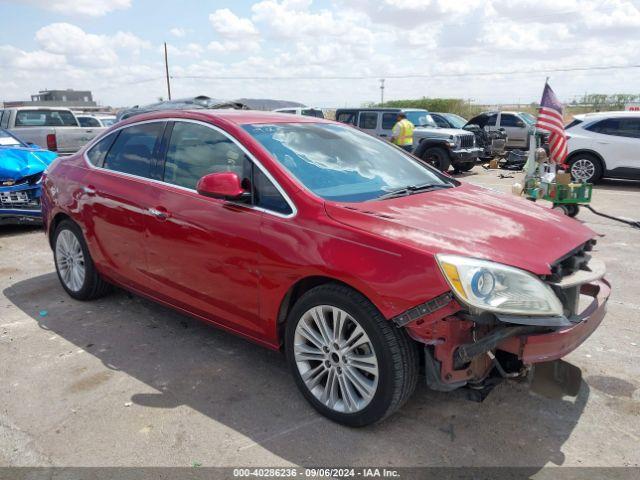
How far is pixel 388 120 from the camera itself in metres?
16.0

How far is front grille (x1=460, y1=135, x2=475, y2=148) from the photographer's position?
1470cm

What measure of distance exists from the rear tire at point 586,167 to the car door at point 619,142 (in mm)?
214

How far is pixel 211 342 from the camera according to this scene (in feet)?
13.2

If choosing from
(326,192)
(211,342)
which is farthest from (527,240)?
(211,342)

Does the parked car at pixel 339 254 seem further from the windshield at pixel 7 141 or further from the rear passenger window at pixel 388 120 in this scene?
the rear passenger window at pixel 388 120

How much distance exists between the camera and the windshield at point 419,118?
51.8 ft

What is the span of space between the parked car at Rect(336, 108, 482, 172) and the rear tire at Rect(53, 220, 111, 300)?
10.4 metres

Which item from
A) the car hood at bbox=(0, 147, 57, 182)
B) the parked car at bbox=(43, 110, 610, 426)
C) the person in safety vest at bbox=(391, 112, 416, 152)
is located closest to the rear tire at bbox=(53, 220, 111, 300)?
the parked car at bbox=(43, 110, 610, 426)

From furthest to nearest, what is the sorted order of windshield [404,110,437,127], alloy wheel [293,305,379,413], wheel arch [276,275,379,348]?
1. windshield [404,110,437,127]
2. wheel arch [276,275,379,348]
3. alloy wheel [293,305,379,413]

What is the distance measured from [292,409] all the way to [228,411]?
0.37 m

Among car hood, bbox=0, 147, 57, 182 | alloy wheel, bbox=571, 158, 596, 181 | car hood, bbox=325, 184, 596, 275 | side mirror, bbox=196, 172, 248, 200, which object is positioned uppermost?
side mirror, bbox=196, 172, 248, 200

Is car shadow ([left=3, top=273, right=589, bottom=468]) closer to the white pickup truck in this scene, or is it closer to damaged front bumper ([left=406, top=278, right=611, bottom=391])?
damaged front bumper ([left=406, top=278, right=611, bottom=391])

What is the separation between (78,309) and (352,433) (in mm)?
2938

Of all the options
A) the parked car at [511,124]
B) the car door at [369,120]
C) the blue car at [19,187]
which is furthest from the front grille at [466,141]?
the blue car at [19,187]
